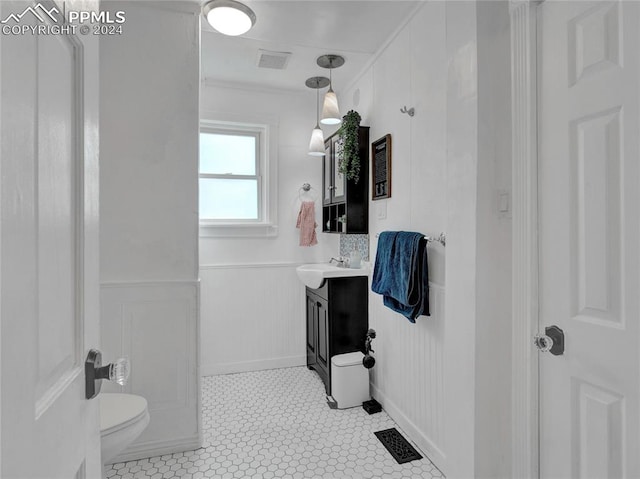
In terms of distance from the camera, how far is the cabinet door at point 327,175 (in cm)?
327

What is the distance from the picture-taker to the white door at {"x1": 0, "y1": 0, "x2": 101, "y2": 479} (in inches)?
16.2

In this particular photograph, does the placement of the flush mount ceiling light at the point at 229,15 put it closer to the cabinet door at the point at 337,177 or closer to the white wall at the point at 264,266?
the cabinet door at the point at 337,177

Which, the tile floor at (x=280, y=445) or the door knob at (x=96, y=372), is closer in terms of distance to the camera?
the door knob at (x=96, y=372)

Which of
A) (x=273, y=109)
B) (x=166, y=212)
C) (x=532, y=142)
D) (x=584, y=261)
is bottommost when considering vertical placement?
→ (x=584, y=261)

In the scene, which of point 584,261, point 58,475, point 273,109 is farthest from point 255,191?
point 58,475

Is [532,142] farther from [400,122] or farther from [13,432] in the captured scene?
[13,432]

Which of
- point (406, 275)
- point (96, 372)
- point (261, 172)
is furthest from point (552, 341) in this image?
point (261, 172)

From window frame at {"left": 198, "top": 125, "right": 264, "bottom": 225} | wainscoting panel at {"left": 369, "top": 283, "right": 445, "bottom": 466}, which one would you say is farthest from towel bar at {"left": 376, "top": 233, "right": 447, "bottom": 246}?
window frame at {"left": 198, "top": 125, "right": 264, "bottom": 225}

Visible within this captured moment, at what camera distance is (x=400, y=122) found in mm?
2367

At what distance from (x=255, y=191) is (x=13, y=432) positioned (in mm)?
3181

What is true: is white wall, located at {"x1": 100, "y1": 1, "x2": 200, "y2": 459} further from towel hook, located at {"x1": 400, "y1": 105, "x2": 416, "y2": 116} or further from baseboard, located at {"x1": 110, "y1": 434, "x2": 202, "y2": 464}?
towel hook, located at {"x1": 400, "y1": 105, "x2": 416, "y2": 116}

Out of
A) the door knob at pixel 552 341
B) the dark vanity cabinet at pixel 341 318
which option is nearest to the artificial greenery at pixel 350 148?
the dark vanity cabinet at pixel 341 318

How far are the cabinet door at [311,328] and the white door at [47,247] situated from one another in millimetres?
2426

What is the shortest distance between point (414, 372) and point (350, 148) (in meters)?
1.67
